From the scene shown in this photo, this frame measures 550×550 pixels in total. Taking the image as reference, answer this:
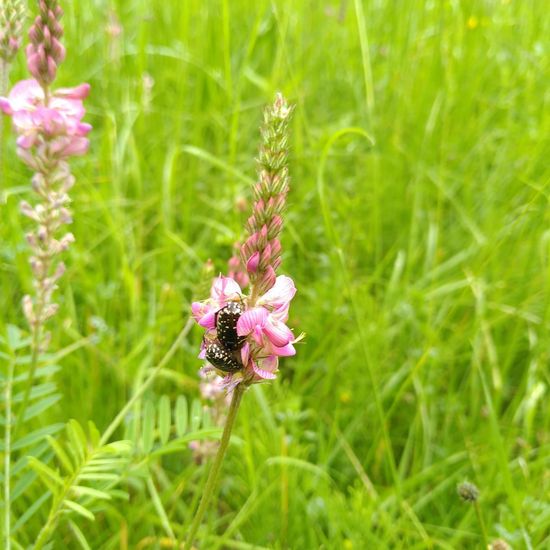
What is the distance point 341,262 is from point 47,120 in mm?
719

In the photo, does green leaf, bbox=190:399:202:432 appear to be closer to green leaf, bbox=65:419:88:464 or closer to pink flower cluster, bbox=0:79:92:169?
green leaf, bbox=65:419:88:464

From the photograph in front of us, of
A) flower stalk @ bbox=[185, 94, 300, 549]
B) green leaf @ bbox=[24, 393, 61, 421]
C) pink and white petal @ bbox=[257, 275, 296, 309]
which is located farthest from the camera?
green leaf @ bbox=[24, 393, 61, 421]

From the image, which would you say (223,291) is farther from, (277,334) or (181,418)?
(181,418)

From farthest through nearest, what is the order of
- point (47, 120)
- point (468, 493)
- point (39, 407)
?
point (39, 407), point (47, 120), point (468, 493)

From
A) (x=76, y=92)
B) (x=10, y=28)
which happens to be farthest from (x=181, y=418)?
(x=10, y=28)

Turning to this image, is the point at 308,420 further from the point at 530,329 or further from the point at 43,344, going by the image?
the point at 43,344

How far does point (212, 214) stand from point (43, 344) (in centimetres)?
149

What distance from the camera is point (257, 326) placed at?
0.97 meters

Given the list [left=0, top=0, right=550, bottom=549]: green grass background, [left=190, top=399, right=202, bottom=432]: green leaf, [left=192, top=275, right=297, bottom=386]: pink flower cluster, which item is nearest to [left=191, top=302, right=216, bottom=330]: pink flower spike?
[left=192, top=275, right=297, bottom=386]: pink flower cluster

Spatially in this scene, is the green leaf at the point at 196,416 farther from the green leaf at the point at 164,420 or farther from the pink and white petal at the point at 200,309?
the pink and white petal at the point at 200,309

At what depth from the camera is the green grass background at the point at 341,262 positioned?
1.90 m

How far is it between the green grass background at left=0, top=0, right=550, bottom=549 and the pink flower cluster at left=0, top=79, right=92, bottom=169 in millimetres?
188

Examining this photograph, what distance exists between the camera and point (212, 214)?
306 centimetres

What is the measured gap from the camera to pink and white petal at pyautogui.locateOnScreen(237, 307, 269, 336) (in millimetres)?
959
